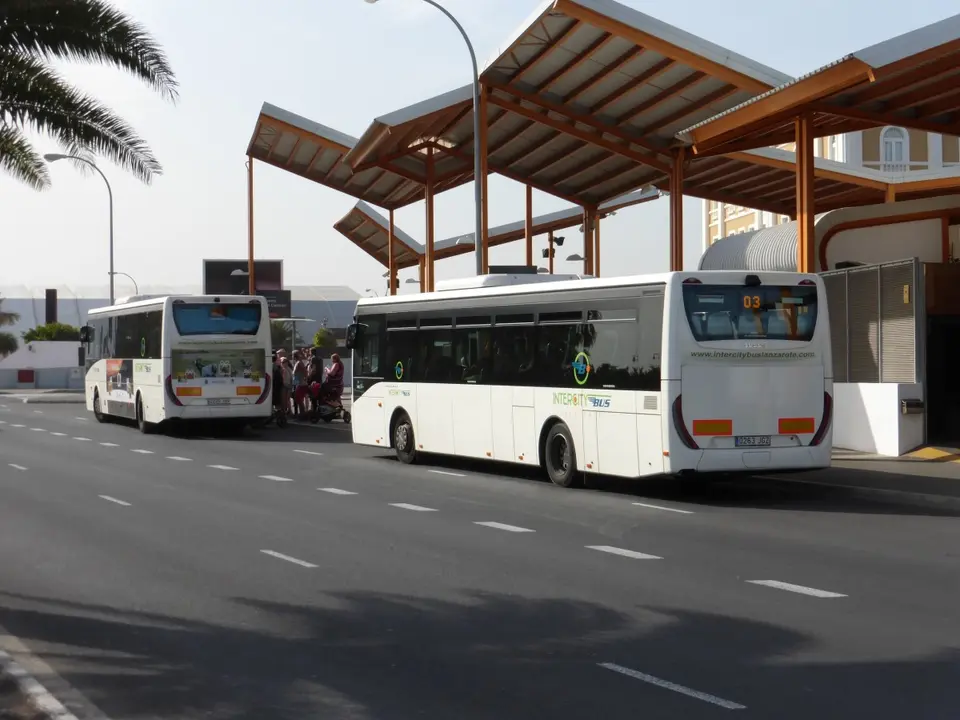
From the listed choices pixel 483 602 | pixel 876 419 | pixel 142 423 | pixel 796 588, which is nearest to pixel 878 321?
pixel 876 419

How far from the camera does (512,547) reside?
12602 millimetres

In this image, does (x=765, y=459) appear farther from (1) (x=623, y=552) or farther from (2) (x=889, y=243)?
(2) (x=889, y=243)

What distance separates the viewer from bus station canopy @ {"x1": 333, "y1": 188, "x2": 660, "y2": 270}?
178 feet

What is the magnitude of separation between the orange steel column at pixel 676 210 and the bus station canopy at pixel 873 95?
414 centimetres

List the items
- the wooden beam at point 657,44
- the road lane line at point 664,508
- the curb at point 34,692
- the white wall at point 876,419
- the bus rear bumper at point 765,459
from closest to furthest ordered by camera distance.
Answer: the curb at point 34,692, the road lane line at point 664,508, the bus rear bumper at point 765,459, the white wall at point 876,419, the wooden beam at point 657,44

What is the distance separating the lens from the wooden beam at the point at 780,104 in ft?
67.6

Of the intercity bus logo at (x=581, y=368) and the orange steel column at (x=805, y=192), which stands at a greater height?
the orange steel column at (x=805, y=192)

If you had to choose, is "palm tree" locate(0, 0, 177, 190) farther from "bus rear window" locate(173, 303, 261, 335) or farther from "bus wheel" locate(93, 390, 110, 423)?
"bus wheel" locate(93, 390, 110, 423)

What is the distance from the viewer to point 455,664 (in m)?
7.71

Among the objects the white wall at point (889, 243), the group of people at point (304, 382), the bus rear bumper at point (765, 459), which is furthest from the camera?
the group of people at point (304, 382)

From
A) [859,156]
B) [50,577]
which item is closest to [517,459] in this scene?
[50,577]

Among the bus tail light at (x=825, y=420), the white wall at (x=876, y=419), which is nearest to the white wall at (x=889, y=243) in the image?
the white wall at (x=876, y=419)

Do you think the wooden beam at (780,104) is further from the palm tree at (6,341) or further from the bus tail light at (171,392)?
the palm tree at (6,341)

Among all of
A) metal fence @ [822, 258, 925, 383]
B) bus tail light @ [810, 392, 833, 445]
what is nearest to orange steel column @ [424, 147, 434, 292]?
metal fence @ [822, 258, 925, 383]
